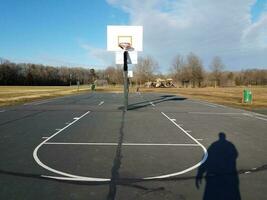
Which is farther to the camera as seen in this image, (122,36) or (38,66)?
(38,66)

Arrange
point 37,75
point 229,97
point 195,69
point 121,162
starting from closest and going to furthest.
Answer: point 121,162 → point 229,97 → point 195,69 → point 37,75

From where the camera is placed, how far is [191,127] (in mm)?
15648

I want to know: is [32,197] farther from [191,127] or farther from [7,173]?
[191,127]

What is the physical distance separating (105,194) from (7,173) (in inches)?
94.0

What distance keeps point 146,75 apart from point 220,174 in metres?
111

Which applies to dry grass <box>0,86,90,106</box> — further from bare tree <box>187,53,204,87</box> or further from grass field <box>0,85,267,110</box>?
bare tree <box>187,53,204,87</box>

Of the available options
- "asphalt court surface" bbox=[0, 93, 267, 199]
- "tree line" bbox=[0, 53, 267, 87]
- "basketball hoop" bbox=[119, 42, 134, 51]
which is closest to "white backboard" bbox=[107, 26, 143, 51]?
"basketball hoop" bbox=[119, 42, 134, 51]

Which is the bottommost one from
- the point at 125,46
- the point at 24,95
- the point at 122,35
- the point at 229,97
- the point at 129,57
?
the point at 24,95

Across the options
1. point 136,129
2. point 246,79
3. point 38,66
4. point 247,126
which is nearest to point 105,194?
point 136,129

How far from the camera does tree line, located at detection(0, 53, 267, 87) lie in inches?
4604

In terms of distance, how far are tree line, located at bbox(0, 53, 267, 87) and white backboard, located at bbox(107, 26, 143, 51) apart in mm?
86355

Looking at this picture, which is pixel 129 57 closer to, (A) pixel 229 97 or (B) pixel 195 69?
(A) pixel 229 97

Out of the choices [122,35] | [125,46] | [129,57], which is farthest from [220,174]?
[122,35]

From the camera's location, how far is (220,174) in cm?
730
